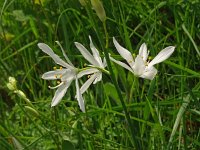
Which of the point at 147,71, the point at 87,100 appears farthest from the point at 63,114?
the point at 147,71

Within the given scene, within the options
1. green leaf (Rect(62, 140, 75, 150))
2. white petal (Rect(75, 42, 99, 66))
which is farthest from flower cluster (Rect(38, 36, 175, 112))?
green leaf (Rect(62, 140, 75, 150))

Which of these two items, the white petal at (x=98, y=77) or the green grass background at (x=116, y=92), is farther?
the green grass background at (x=116, y=92)

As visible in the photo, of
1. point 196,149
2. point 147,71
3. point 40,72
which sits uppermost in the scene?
point 147,71

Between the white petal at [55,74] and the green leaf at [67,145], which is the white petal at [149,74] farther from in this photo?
the green leaf at [67,145]

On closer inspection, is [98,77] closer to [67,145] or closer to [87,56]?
[87,56]

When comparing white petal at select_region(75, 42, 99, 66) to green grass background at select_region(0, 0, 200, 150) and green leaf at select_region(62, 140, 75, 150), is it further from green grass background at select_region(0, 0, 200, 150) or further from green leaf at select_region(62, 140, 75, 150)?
green leaf at select_region(62, 140, 75, 150)

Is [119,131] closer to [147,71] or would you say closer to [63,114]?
[63,114]

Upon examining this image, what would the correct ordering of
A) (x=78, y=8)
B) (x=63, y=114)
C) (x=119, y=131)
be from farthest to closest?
(x=78, y=8) → (x=63, y=114) → (x=119, y=131)

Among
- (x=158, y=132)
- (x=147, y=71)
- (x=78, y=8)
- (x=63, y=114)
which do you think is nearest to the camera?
(x=147, y=71)

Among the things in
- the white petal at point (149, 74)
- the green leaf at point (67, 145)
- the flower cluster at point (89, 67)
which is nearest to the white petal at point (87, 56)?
the flower cluster at point (89, 67)
